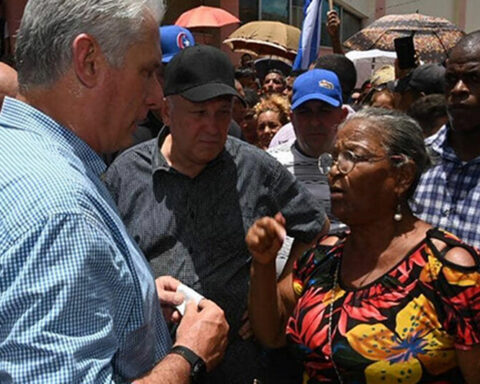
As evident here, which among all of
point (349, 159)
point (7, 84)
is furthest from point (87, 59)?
point (7, 84)

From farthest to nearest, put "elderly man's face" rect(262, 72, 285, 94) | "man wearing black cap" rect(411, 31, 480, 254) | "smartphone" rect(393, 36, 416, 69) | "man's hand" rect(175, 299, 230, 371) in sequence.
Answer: "elderly man's face" rect(262, 72, 285, 94) < "smartphone" rect(393, 36, 416, 69) < "man wearing black cap" rect(411, 31, 480, 254) < "man's hand" rect(175, 299, 230, 371)

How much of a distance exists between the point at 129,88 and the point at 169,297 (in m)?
0.78

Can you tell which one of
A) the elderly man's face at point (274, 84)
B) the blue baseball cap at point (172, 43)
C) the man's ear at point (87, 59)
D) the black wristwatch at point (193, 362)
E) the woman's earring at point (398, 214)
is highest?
the man's ear at point (87, 59)

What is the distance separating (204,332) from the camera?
1.73 m

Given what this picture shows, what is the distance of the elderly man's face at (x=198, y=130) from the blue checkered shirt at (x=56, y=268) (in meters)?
1.21

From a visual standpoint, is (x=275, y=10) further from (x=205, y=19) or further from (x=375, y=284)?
(x=375, y=284)

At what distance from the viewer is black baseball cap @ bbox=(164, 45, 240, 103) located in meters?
2.64

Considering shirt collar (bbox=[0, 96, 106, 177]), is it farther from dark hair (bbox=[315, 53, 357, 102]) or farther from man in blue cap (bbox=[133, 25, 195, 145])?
dark hair (bbox=[315, 53, 357, 102])

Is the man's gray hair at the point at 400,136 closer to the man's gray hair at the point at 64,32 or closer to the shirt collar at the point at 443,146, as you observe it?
the shirt collar at the point at 443,146

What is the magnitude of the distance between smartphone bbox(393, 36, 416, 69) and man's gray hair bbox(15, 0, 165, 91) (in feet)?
15.6

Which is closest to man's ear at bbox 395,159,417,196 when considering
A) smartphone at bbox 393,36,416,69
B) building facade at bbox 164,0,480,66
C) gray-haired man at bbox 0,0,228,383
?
gray-haired man at bbox 0,0,228,383

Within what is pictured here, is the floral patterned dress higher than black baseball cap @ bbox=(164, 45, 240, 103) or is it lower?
lower

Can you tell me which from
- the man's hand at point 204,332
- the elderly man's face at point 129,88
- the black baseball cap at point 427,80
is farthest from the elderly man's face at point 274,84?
the elderly man's face at point 129,88

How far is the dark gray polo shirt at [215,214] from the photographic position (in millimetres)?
2602
